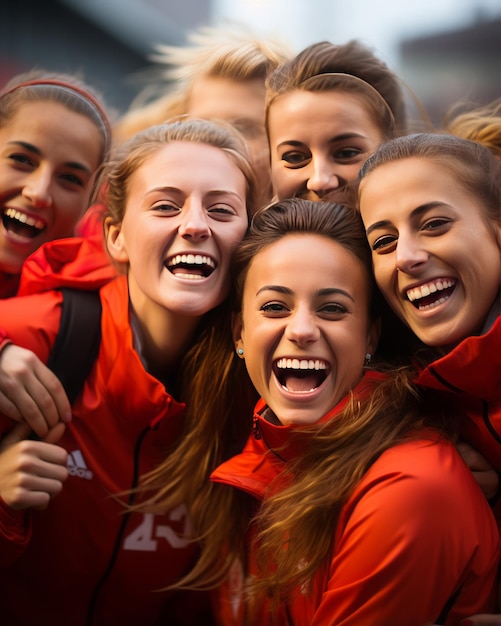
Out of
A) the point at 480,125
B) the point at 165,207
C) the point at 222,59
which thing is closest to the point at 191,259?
the point at 165,207

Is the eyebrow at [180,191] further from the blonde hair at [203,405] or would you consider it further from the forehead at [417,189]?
the forehead at [417,189]

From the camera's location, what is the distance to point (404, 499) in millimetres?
1371

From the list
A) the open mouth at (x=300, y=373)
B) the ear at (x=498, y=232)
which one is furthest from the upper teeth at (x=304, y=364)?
the ear at (x=498, y=232)

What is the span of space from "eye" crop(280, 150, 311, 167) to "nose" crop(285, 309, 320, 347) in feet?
1.59

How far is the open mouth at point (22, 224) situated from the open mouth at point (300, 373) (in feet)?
2.71

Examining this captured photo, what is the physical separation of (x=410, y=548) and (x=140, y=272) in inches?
34.3

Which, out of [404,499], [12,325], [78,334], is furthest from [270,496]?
[12,325]

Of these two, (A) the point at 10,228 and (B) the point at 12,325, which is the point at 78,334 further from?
(A) the point at 10,228

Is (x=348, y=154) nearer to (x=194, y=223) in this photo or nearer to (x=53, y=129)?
(x=194, y=223)

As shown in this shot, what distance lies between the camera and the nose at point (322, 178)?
5.95 ft

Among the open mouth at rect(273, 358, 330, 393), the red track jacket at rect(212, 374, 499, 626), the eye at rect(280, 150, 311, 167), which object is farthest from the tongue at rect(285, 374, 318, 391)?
the eye at rect(280, 150, 311, 167)

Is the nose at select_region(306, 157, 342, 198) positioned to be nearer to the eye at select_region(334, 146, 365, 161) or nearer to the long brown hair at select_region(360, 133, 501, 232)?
the eye at select_region(334, 146, 365, 161)

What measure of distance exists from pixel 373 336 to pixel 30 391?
79 centimetres

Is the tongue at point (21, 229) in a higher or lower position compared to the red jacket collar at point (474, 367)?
higher
